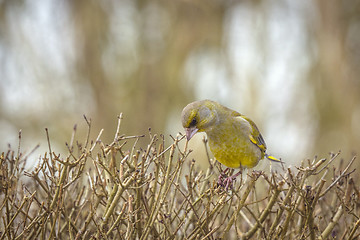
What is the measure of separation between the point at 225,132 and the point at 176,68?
32.5ft

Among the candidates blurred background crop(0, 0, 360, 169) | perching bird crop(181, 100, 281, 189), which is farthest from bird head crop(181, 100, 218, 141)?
blurred background crop(0, 0, 360, 169)

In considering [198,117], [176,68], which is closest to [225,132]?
[198,117]

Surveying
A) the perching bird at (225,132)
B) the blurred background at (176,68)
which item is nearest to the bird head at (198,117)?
the perching bird at (225,132)

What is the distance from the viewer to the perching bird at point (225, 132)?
3029 mm

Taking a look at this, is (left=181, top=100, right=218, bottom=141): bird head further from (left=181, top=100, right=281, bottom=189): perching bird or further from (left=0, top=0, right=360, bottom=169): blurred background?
(left=0, top=0, right=360, bottom=169): blurred background

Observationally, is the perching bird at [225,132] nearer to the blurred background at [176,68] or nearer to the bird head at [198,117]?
the bird head at [198,117]

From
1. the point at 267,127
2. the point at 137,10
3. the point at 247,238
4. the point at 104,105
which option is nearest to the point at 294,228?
the point at 247,238

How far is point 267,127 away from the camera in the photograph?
11289 millimetres

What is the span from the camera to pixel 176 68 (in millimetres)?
13016

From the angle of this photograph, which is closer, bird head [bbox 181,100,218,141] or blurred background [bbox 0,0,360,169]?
bird head [bbox 181,100,218,141]

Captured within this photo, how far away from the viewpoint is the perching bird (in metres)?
3.03

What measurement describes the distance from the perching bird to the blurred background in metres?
7.27

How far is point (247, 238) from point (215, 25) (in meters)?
10.8

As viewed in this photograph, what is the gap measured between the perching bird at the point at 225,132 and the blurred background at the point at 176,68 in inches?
286
